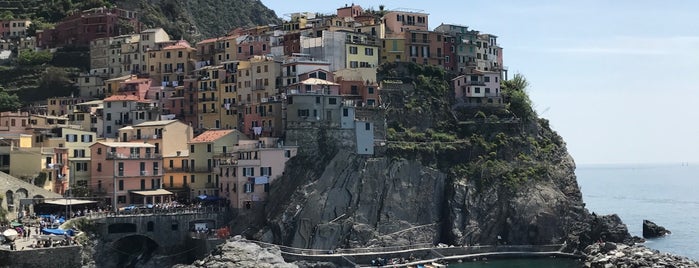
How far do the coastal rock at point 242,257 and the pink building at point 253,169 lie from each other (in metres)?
8.11

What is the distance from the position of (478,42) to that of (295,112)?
1259 inches

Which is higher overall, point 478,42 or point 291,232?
point 478,42

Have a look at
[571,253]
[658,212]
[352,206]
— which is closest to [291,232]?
[352,206]

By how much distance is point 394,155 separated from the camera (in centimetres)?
9431

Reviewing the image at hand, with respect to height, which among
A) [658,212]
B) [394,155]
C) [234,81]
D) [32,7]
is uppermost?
[32,7]

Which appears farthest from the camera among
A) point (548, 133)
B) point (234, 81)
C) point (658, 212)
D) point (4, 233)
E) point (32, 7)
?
point (658, 212)

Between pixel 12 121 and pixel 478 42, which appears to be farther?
pixel 478 42

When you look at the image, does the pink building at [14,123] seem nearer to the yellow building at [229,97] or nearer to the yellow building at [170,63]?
the yellow building at [229,97]

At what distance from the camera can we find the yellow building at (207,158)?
9281 cm

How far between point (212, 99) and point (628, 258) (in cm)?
4547

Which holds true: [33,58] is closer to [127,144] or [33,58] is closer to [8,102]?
[8,102]

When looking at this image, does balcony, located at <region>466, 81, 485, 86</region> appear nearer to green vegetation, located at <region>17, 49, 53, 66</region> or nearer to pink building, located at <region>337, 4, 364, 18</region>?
pink building, located at <region>337, 4, 364, 18</region>

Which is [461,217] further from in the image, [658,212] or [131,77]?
[658,212]

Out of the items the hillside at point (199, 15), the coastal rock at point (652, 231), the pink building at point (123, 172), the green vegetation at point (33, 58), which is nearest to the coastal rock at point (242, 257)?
the pink building at point (123, 172)
